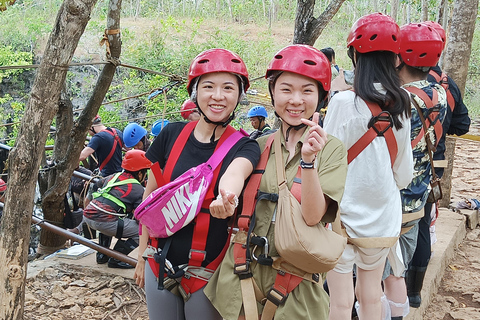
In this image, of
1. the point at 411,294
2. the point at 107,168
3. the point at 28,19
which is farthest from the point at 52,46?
the point at 28,19

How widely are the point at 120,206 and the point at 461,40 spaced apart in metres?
4.69

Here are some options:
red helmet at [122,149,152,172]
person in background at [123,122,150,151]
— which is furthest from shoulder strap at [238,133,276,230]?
person in background at [123,122,150,151]

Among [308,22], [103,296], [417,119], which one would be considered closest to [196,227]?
[417,119]

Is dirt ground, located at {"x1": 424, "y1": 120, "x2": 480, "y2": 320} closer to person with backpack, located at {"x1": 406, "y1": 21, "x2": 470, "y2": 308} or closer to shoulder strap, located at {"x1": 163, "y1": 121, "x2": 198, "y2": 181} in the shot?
person with backpack, located at {"x1": 406, "y1": 21, "x2": 470, "y2": 308}

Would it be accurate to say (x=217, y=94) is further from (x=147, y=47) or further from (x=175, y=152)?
(x=147, y=47)

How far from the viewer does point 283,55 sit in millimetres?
2168

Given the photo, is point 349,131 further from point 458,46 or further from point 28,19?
point 28,19

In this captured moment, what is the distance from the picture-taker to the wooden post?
249 inches

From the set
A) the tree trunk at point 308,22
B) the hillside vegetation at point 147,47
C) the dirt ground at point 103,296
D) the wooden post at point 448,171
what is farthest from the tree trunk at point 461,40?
the hillside vegetation at point 147,47

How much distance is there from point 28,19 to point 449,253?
18259 millimetres

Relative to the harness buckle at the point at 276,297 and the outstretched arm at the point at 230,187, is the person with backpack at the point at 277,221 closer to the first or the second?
the harness buckle at the point at 276,297

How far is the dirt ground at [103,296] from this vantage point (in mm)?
4016

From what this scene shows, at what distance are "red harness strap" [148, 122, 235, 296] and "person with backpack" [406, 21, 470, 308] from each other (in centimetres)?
Result: 200

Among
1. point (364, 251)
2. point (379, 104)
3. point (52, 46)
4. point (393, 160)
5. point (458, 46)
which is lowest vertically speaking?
point (364, 251)
